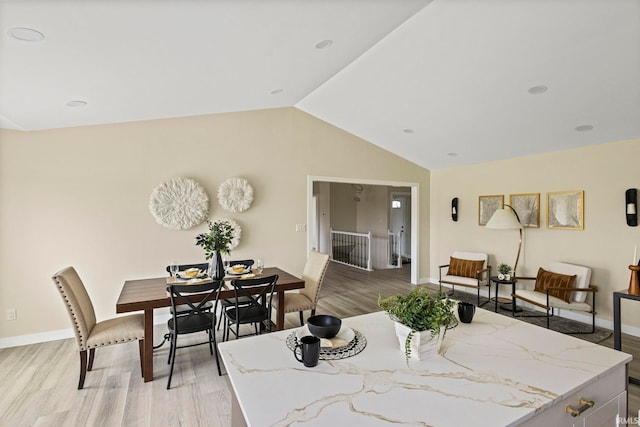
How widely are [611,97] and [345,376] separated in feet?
12.7

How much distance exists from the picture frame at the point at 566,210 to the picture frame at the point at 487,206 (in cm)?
75

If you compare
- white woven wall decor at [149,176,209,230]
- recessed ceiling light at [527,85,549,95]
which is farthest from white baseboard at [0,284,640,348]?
recessed ceiling light at [527,85,549,95]

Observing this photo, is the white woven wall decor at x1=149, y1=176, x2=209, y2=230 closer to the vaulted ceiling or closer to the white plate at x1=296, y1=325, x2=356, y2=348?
the vaulted ceiling

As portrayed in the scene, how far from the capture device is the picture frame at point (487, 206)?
5.30 metres

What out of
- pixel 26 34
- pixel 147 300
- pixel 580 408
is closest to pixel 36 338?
pixel 147 300

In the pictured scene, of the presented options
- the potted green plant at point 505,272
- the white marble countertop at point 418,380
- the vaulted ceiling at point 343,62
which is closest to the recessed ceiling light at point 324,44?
the vaulted ceiling at point 343,62

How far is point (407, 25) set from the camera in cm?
277

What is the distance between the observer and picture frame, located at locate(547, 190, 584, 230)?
4273mm

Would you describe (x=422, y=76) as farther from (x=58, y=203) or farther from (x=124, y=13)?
(x=58, y=203)

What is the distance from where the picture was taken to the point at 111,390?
104 inches

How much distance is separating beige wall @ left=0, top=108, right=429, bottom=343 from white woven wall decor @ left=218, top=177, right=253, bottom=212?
12cm

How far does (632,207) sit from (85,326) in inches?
233

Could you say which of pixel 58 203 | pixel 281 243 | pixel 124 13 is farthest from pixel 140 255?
pixel 124 13

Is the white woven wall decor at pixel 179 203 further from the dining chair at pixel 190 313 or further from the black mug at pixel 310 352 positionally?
the black mug at pixel 310 352
